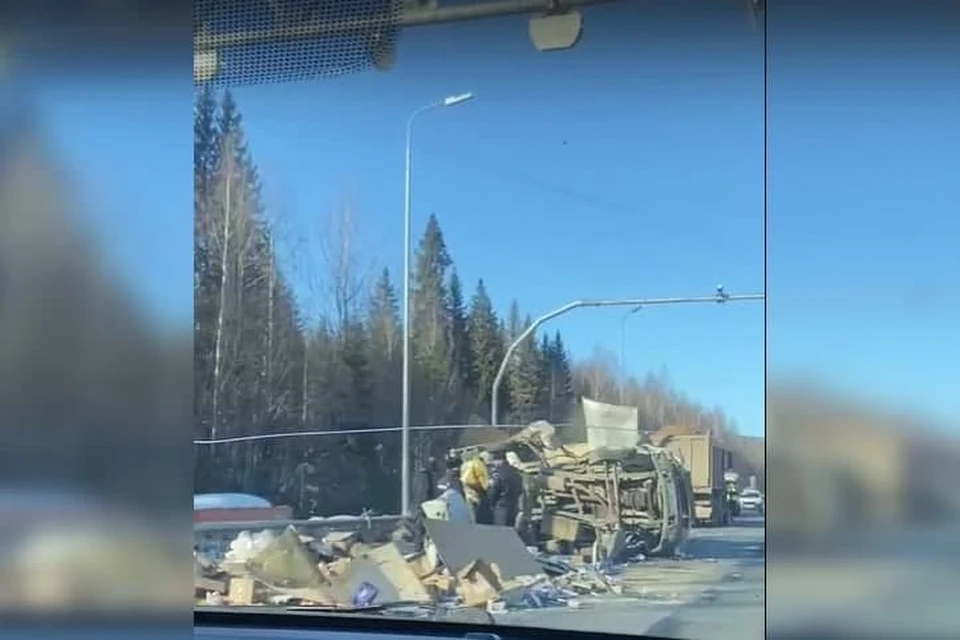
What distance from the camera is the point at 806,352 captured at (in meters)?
1.17

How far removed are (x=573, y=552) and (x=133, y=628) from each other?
1572mm

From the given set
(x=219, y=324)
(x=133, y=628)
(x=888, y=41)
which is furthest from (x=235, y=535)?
(x=888, y=41)

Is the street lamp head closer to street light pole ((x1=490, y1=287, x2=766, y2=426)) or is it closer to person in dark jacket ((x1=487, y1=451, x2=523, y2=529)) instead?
street light pole ((x1=490, y1=287, x2=766, y2=426))

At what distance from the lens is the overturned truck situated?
2.37 meters

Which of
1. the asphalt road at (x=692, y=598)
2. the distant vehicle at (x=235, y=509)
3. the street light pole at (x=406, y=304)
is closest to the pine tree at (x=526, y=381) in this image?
the street light pole at (x=406, y=304)

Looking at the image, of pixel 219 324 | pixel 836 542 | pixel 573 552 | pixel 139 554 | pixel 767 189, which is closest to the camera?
pixel 139 554

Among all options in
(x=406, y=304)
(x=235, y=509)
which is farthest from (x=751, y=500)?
(x=235, y=509)

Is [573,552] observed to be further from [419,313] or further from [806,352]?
[806,352]

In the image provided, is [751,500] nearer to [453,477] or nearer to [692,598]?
[692,598]

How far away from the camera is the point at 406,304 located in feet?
8.45

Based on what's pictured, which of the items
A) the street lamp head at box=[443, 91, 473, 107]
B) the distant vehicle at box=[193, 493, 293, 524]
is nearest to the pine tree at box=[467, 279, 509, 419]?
the street lamp head at box=[443, 91, 473, 107]

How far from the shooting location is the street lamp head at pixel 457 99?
2.50 meters

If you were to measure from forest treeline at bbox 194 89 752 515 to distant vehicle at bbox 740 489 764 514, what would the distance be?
→ 0.49 metres

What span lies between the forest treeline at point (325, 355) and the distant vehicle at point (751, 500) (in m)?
0.49
